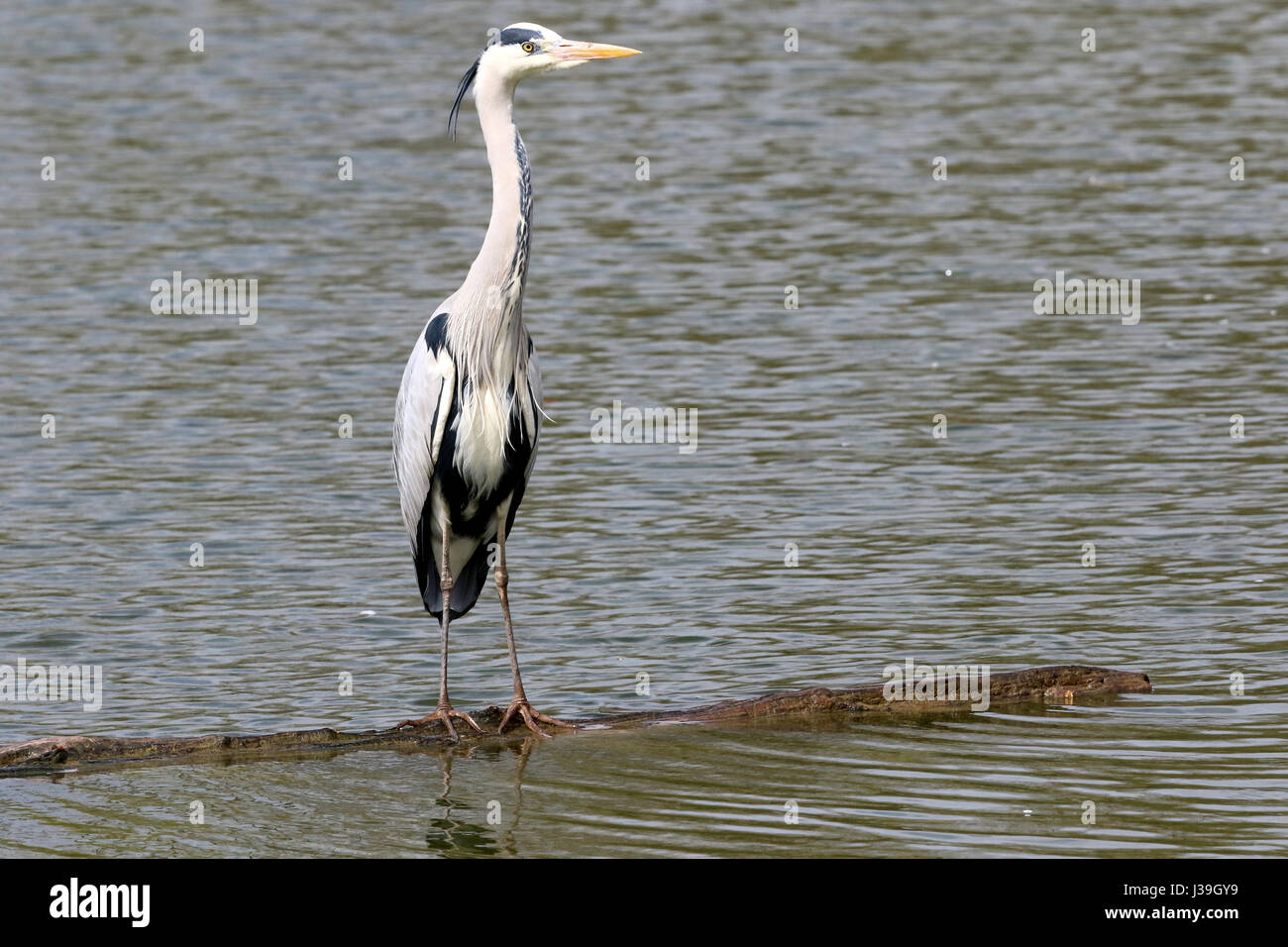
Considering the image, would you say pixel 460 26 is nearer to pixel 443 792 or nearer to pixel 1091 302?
pixel 1091 302

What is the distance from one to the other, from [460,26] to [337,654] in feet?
68.9

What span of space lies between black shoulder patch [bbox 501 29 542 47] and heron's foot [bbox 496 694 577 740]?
3134 millimetres

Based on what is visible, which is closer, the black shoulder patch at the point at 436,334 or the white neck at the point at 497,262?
the white neck at the point at 497,262

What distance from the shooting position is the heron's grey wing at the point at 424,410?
10.7m

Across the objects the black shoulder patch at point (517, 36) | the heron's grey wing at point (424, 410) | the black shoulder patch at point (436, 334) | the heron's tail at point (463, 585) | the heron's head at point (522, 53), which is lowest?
the heron's tail at point (463, 585)

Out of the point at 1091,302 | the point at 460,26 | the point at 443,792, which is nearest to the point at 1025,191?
the point at 1091,302

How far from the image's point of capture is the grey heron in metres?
10.6

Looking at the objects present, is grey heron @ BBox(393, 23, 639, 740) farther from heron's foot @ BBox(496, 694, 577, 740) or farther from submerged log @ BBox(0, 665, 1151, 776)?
submerged log @ BBox(0, 665, 1151, 776)

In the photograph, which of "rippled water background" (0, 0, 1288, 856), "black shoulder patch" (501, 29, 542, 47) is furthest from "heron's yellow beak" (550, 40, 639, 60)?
"rippled water background" (0, 0, 1288, 856)

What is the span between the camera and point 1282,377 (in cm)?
1700

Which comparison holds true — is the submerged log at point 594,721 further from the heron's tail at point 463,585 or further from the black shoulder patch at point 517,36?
the black shoulder patch at point 517,36

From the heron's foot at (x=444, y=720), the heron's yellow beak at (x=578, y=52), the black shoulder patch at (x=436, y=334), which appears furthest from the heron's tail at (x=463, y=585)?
the heron's yellow beak at (x=578, y=52)
